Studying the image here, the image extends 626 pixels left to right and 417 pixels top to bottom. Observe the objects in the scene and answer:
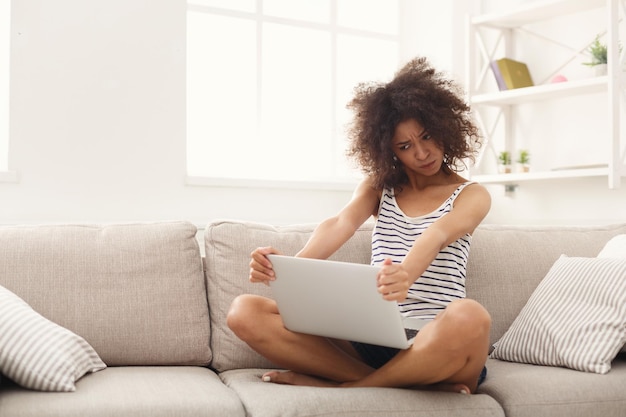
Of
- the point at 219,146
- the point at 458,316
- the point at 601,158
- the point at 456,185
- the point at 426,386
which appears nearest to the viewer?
the point at 458,316

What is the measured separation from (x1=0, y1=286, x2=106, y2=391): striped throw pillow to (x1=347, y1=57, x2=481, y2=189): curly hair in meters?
0.93

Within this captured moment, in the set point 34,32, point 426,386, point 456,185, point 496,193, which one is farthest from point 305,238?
point 496,193

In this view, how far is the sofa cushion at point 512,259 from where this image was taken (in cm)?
223

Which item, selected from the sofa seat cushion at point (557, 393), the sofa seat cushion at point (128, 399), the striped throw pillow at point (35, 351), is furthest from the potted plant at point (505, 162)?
the striped throw pillow at point (35, 351)

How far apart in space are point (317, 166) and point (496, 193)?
0.94 m

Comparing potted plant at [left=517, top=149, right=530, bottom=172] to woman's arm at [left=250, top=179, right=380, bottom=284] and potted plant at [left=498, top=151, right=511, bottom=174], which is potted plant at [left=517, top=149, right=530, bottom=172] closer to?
potted plant at [left=498, top=151, right=511, bottom=174]

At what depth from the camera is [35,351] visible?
Result: 1.64 meters

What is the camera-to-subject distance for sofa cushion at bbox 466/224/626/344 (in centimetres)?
223

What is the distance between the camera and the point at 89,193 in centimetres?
335

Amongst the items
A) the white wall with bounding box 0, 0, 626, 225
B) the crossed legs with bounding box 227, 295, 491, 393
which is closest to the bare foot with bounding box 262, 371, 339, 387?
the crossed legs with bounding box 227, 295, 491, 393

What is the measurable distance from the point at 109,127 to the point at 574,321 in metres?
2.19

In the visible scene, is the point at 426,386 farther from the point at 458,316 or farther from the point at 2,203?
the point at 2,203

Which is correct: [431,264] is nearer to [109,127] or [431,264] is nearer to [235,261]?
[235,261]

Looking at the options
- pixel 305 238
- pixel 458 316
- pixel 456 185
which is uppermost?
pixel 456 185
